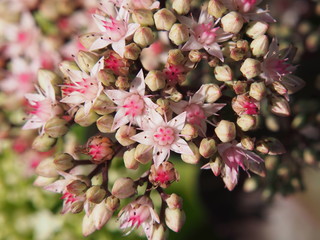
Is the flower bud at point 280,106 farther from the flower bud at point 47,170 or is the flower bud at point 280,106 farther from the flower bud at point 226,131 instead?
the flower bud at point 47,170

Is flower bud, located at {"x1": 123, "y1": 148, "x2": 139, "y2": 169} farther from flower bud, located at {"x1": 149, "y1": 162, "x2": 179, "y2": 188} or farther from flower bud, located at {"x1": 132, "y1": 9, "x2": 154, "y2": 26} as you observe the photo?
flower bud, located at {"x1": 132, "y1": 9, "x2": 154, "y2": 26}

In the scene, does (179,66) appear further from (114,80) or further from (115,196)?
(115,196)

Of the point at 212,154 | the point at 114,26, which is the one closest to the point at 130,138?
the point at 212,154

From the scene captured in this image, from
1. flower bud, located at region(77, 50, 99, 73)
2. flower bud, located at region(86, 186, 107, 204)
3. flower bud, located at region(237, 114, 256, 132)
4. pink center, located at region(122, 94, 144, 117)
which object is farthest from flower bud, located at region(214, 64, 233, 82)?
flower bud, located at region(86, 186, 107, 204)

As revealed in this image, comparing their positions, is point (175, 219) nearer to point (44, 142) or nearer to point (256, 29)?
point (44, 142)

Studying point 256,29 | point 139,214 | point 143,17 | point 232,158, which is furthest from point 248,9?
point 139,214

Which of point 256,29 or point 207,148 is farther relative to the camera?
point 256,29

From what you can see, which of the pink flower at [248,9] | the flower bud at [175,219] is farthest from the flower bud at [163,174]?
the pink flower at [248,9]
